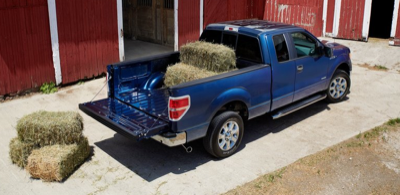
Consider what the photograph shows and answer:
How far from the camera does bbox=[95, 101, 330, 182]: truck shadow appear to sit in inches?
290

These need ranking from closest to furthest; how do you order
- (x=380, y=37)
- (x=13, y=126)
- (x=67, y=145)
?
(x=67, y=145) → (x=13, y=126) → (x=380, y=37)

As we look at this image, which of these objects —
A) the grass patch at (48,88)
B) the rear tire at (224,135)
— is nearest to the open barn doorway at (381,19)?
the rear tire at (224,135)

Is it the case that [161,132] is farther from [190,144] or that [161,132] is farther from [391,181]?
[391,181]

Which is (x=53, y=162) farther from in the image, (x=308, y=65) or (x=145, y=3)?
(x=145, y=3)

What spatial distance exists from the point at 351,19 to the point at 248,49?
8.03 meters

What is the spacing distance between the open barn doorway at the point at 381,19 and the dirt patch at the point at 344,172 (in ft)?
28.2

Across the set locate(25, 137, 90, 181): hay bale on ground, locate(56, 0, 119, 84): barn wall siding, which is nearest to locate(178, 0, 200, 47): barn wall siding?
locate(56, 0, 119, 84): barn wall siding

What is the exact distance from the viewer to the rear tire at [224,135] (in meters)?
7.29

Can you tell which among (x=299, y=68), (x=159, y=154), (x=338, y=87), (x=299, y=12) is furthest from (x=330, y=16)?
(x=159, y=154)

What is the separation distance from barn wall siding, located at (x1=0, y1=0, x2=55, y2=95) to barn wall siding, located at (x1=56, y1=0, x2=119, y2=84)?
401 millimetres

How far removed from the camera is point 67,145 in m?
7.20

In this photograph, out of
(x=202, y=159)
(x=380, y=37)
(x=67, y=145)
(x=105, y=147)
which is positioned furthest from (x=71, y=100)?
(x=380, y=37)

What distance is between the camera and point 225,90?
7.27 m

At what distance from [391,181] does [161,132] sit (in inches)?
145
